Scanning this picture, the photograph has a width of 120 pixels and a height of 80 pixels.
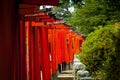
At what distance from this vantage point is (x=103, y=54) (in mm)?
11047

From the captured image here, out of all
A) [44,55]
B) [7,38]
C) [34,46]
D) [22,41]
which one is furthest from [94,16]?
[7,38]

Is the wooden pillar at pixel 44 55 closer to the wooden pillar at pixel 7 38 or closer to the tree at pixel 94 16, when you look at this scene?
the tree at pixel 94 16

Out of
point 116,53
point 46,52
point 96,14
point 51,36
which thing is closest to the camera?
→ point 116,53

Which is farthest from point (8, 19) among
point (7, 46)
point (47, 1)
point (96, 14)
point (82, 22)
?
point (82, 22)

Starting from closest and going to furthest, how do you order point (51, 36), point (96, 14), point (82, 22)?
point (51, 36)
point (96, 14)
point (82, 22)

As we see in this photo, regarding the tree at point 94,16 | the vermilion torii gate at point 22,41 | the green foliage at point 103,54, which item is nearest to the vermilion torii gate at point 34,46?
the vermilion torii gate at point 22,41

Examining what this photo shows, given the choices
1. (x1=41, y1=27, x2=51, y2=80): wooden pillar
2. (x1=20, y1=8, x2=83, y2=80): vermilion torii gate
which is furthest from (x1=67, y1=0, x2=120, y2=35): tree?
(x1=20, y1=8, x2=83, y2=80): vermilion torii gate

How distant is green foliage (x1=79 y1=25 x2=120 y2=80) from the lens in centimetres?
1089

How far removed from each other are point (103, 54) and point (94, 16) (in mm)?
9437

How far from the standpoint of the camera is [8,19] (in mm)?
6184

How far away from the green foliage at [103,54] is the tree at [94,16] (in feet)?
16.1

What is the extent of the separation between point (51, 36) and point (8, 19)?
1183 cm

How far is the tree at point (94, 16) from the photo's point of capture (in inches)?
691

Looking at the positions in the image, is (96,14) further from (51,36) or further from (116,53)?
(116,53)
